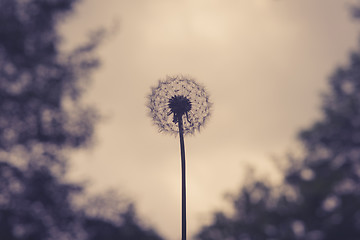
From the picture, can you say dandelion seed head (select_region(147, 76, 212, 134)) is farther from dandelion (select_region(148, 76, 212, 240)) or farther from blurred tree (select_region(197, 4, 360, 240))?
blurred tree (select_region(197, 4, 360, 240))

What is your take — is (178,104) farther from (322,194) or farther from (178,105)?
(322,194)

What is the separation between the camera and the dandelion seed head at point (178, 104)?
15.4ft

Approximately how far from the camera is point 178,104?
4.62 m

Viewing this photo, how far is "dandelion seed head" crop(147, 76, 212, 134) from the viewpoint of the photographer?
4.68 meters

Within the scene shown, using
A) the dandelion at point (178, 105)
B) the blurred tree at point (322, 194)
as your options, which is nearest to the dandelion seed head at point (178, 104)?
the dandelion at point (178, 105)

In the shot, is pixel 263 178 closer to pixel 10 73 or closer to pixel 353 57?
pixel 353 57

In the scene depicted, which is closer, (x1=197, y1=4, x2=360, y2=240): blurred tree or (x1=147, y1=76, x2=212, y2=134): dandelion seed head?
(x1=147, y1=76, x2=212, y2=134): dandelion seed head

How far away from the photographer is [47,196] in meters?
11.0

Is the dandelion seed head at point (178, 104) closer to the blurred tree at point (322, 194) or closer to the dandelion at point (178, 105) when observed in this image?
the dandelion at point (178, 105)

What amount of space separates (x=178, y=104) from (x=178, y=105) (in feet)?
0.08

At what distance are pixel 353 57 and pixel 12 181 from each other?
19752mm

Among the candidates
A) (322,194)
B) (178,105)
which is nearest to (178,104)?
(178,105)

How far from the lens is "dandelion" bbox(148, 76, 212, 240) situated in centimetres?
466

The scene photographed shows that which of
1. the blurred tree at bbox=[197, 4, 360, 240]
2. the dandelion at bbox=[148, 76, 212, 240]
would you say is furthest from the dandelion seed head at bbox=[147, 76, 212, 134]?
the blurred tree at bbox=[197, 4, 360, 240]
